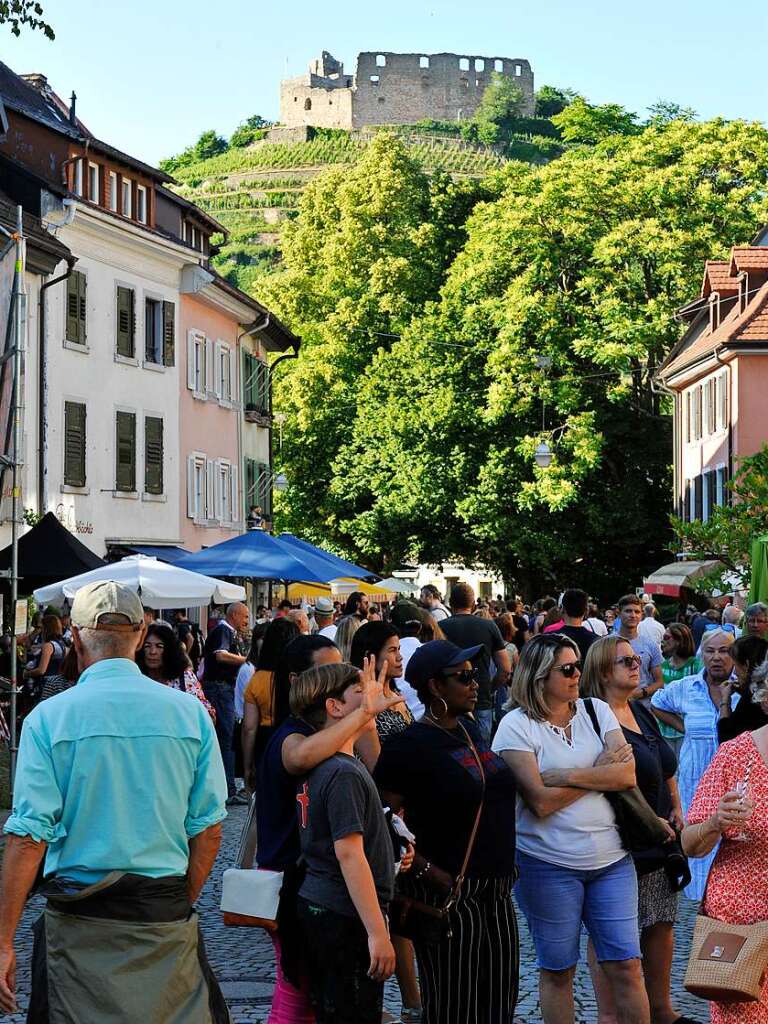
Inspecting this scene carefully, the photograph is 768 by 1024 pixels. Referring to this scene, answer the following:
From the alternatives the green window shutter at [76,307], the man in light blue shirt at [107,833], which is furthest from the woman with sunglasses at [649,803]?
the green window shutter at [76,307]

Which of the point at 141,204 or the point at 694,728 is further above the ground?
the point at 141,204

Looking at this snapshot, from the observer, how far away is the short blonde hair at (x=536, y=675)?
267 inches

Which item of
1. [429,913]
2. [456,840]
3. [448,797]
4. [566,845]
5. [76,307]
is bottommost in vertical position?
[429,913]

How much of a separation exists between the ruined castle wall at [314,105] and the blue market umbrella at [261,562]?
5458 inches

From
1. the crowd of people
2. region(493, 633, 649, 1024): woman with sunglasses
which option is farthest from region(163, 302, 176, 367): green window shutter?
region(493, 633, 649, 1024): woman with sunglasses

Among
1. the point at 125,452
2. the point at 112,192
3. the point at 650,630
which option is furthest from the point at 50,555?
the point at 112,192

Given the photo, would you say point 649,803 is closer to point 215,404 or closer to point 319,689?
point 319,689

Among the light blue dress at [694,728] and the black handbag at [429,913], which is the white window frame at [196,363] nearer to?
the light blue dress at [694,728]

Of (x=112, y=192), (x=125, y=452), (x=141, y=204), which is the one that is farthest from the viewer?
(x=141, y=204)

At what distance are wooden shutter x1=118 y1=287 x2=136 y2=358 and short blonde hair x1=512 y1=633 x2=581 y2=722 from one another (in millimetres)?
30164

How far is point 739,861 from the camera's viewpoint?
5172 mm

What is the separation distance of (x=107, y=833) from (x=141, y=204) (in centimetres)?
3386

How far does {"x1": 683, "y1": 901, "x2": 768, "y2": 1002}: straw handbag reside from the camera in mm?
4879

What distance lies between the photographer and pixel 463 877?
603cm
